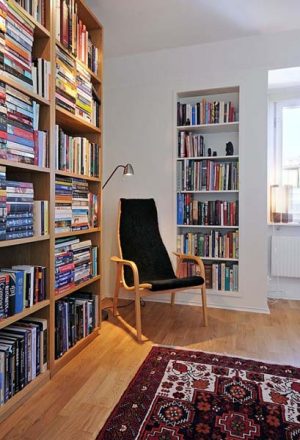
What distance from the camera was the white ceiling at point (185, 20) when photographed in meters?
2.36

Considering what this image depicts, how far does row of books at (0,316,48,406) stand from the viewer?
4.60 ft

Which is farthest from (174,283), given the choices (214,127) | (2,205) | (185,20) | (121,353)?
(185,20)

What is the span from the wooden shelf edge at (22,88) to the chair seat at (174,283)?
4.58 feet

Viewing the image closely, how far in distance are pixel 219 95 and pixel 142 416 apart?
9.43ft

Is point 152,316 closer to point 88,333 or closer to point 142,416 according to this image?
point 88,333

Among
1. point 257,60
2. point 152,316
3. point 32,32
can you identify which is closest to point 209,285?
point 152,316

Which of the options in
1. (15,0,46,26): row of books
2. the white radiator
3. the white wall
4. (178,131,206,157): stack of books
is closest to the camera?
(15,0,46,26): row of books

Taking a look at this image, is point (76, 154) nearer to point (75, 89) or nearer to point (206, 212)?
point (75, 89)

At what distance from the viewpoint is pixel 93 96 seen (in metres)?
2.25

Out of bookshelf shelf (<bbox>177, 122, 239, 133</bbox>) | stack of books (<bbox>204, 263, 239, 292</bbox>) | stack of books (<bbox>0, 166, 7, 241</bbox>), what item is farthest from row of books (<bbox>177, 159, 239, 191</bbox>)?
stack of books (<bbox>0, 166, 7, 241</bbox>)

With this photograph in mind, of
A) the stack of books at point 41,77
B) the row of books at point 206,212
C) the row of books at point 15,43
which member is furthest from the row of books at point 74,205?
the row of books at point 206,212

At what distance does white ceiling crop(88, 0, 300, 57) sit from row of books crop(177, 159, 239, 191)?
115cm

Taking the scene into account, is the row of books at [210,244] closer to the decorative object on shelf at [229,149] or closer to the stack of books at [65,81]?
the decorative object on shelf at [229,149]

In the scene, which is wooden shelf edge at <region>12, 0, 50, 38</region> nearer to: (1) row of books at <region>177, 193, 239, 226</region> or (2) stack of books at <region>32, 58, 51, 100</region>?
(2) stack of books at <region>32, 58, 51, 100</region>
